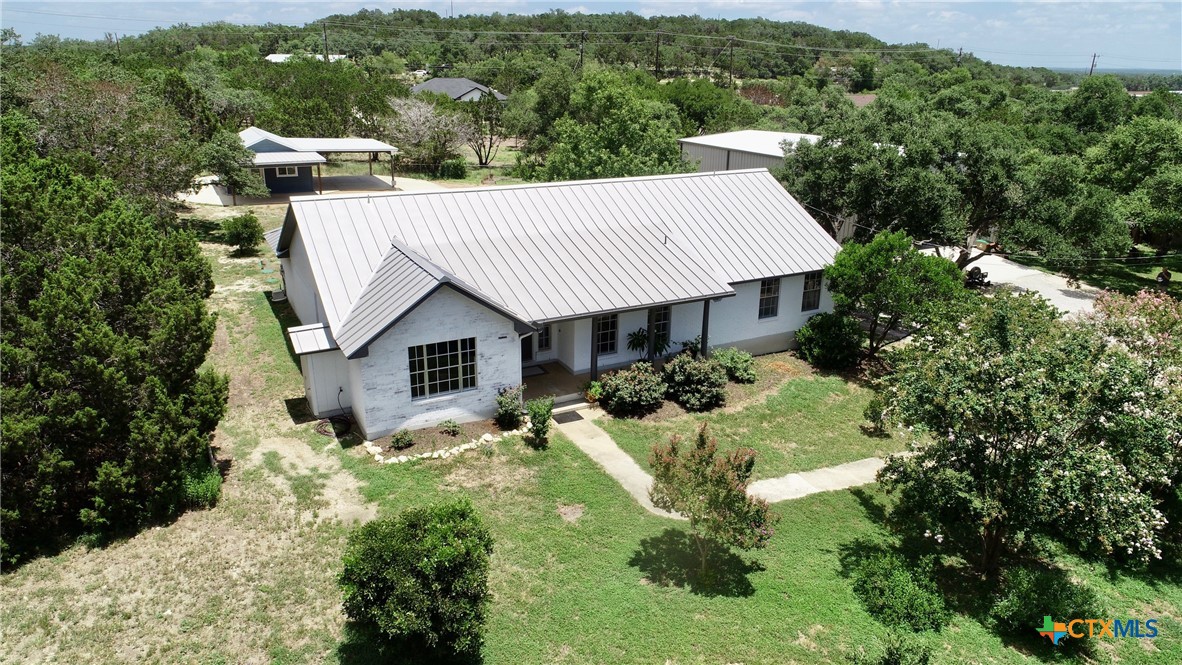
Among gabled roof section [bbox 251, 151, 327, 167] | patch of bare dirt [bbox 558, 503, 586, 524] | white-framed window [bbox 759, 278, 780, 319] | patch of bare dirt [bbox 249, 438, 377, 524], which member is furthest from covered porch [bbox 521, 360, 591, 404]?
gabled roof section [bbox 251, 151, 327, 167]

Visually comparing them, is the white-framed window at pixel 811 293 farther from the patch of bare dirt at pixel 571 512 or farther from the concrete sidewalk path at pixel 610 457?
the patch of bare dirt at pixel 571 512

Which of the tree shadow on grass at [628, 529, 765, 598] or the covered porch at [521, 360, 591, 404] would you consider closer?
the tree shadow on grass at [628, 529, 765, 598]

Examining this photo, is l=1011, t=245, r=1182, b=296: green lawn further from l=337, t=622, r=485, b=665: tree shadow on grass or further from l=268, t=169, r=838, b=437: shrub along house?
l=337, t=622, r=485, b=665: tree shadow on grass

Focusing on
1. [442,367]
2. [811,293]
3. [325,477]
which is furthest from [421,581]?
[811,293]

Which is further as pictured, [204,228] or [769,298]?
[204,228]

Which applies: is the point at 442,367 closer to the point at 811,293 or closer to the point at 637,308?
the point at 637,308

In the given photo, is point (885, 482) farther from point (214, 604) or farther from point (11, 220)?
point (11, 220)
